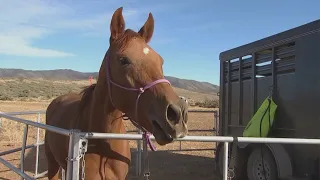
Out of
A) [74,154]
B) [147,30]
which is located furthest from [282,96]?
[74,154]

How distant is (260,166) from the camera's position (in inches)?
238

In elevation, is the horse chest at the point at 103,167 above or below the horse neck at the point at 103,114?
below

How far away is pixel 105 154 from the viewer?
9.61 feet

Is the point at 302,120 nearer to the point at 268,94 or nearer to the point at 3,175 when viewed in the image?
the point at 268,94

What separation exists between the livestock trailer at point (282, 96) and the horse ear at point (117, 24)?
338 centimetres

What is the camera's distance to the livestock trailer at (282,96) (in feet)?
16.9

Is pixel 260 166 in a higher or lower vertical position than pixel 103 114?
lower

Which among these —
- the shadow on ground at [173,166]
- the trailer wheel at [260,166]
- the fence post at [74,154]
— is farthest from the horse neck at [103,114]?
the shadow on ground at [173,166]

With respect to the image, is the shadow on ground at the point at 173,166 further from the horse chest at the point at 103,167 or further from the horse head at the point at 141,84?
the horse head at the point at 141,84

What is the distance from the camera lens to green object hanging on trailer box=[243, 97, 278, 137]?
5633 mm

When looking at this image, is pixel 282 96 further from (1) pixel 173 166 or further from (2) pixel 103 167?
(1) pixel 173 166

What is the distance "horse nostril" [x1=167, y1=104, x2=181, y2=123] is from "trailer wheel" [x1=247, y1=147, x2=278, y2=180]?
4065 mm

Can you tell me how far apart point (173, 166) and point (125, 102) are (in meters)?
6.56

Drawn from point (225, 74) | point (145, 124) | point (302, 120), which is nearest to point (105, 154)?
point (145, 124)
